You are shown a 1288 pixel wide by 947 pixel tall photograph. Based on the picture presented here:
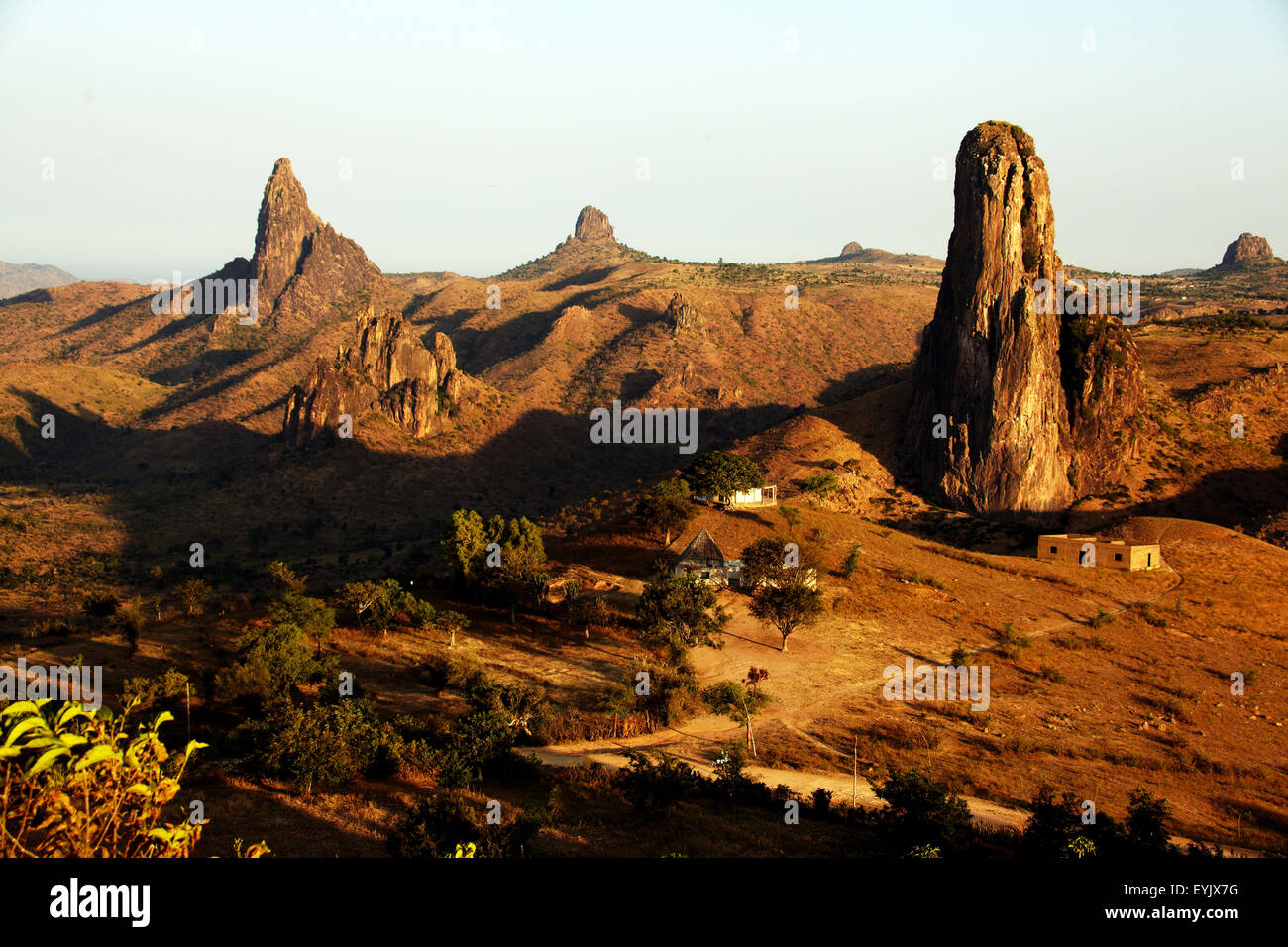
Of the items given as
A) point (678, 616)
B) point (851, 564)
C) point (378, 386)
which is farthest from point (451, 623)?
point (378, 386)

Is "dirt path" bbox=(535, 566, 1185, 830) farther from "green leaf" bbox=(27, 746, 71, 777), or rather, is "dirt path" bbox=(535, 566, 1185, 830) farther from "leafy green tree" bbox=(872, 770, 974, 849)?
"green leaf" bbox=(27, 746, 71, 777)

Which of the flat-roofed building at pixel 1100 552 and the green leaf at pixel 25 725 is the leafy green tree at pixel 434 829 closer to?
the green leaf at pixel 25 725

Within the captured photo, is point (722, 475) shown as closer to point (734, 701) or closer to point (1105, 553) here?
point (1105, 553)

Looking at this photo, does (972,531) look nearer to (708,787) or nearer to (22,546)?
(708,787)

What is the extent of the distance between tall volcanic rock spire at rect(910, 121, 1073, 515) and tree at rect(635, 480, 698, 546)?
2928cm

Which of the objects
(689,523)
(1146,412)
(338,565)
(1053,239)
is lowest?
(338,565)

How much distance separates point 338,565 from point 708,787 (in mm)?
56914

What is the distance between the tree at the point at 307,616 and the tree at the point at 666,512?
2217 centimetres

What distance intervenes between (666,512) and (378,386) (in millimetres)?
68384

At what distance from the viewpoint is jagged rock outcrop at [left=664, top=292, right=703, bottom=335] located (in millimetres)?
166000

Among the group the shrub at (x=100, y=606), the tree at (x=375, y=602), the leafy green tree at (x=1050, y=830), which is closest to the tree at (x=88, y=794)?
the leafy green tree at (x=1050, y=830)

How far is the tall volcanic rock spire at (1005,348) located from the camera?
2950 inches
